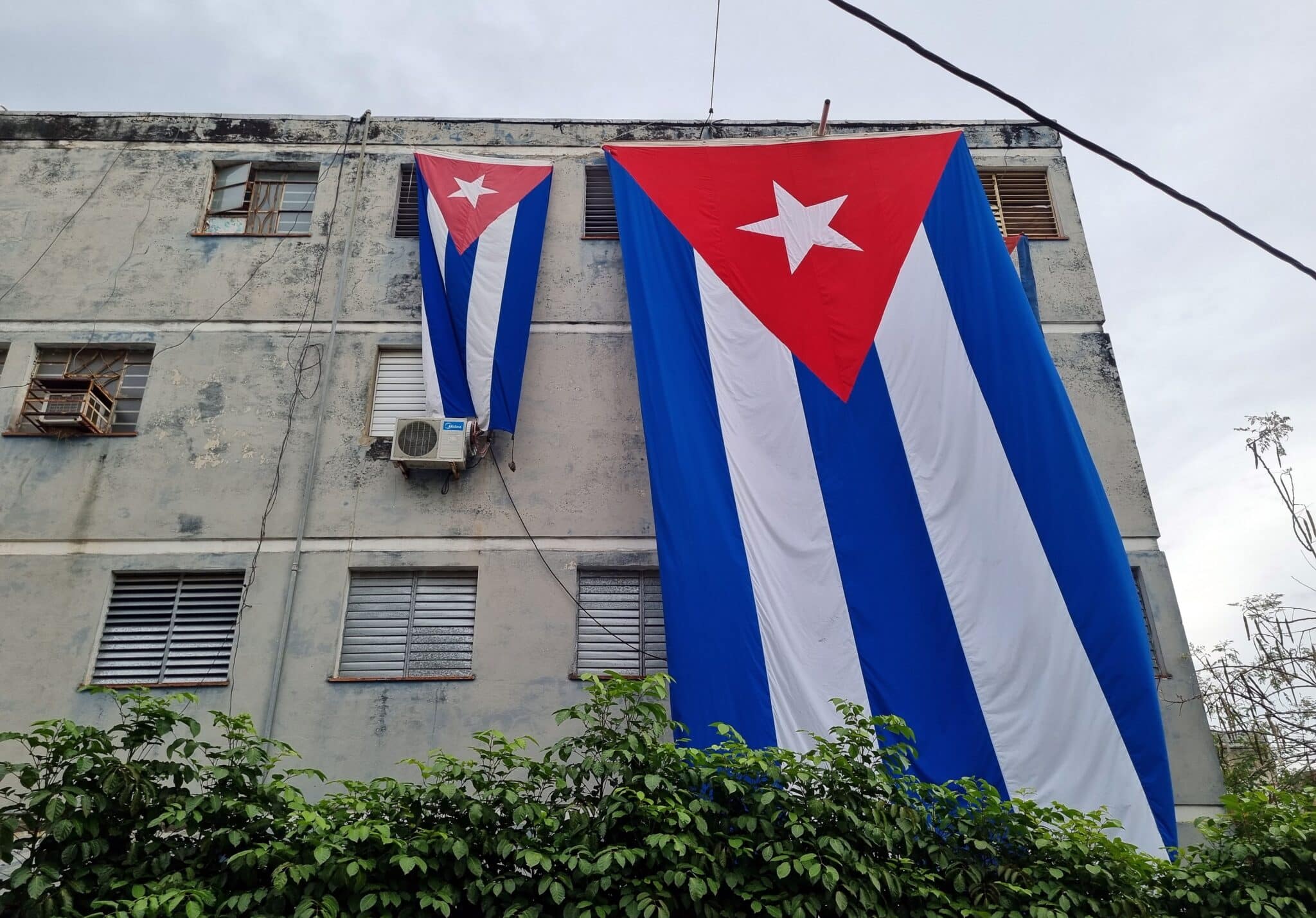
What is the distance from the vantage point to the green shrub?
24.7ft

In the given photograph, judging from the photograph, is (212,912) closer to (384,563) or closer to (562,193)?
(384,563)

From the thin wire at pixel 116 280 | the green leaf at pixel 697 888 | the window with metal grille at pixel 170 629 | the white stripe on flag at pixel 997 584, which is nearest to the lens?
the green leaf at pixel 697 888

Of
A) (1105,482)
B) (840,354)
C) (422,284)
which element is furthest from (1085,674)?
(422,284)

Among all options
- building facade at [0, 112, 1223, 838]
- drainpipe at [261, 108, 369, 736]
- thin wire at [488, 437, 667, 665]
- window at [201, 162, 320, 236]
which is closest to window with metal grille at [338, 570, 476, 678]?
building facade at [0, 112, 1223, 838]

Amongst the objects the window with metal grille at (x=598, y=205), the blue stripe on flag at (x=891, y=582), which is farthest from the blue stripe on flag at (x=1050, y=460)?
the window with metal grille at (x=598, y=205)

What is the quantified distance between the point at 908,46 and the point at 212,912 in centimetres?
733

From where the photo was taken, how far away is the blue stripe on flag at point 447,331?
1227 centimetres

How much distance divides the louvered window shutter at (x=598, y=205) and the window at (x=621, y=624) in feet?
15.4

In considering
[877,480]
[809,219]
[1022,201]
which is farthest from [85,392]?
[1022,201]

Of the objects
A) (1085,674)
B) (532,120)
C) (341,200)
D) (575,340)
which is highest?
(532,120)

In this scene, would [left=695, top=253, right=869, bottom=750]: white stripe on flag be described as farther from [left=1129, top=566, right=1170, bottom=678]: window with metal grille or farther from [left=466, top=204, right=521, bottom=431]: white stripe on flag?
[left=1129, top=566, right=1170, bottom=678]: window with metal grille

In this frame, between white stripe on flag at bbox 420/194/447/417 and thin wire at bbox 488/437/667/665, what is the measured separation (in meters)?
0.79

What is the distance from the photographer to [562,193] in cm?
1427

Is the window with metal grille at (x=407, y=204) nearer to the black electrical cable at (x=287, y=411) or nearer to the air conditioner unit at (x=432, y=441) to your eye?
the black electrical cable at (x=287, y=411)
